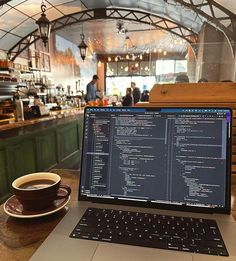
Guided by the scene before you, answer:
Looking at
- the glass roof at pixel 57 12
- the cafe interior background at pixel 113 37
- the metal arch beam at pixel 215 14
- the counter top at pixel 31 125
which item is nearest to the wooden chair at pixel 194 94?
the counter top at pixel 31 125

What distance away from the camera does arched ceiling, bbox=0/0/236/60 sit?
194 inches

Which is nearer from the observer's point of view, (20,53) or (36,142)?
(36,142)

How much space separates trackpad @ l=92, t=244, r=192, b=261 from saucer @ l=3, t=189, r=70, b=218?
21 centimetres

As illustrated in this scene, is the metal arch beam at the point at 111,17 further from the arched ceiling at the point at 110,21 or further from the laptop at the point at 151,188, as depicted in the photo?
the laptop at the point at 151,188

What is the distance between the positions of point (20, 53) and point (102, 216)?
787 centimetres

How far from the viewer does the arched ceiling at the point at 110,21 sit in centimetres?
493

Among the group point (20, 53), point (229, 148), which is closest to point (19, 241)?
point (229, 148)

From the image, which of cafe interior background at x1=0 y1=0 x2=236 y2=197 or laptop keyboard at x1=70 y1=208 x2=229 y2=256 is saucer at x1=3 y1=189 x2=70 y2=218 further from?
cafe interior background at x1=0 y1=0 x2=236 y2=197

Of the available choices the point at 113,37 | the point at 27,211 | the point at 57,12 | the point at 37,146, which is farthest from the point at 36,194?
the point at 113,37

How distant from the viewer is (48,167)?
3.06 m

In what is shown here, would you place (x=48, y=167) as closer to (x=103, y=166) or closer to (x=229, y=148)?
(x=103, y=166)

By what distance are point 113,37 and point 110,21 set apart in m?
2.28

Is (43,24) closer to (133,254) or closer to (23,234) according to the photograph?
(23,234)

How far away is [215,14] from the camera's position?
5145 mm
